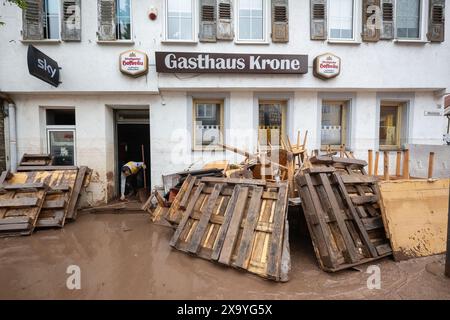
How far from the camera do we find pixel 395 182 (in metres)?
3.59

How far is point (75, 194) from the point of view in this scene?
543 centimetres

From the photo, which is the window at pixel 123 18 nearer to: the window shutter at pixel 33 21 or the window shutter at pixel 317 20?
the window shutter at pixel 33 21

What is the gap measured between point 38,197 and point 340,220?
6.05 metres

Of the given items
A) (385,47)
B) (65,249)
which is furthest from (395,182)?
(65,249)

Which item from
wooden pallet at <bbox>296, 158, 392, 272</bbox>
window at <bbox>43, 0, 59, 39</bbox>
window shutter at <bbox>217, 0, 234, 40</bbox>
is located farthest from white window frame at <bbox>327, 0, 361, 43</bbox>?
window at <bbox>43, 0, 59, 39</bbox>

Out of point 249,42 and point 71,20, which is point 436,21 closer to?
point 249,42

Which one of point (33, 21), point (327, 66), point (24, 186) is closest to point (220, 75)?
point (327, 66)

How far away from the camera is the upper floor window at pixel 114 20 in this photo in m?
6.07

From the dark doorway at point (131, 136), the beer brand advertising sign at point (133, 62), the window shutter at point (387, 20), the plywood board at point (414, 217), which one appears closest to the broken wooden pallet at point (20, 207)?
the dark doorway at point (131, 136)

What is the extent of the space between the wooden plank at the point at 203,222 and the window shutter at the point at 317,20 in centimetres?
531

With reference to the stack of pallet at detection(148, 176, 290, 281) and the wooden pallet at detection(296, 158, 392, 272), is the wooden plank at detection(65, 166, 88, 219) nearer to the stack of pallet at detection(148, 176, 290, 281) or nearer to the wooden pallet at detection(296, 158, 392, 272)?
the stack of pallet at detection(148, 176, 290, 281)

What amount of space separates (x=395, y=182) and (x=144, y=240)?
451 centimetres

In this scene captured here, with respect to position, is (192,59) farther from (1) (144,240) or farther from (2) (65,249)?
(2) (65,249)

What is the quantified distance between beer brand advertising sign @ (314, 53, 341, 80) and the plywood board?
3753 mm
